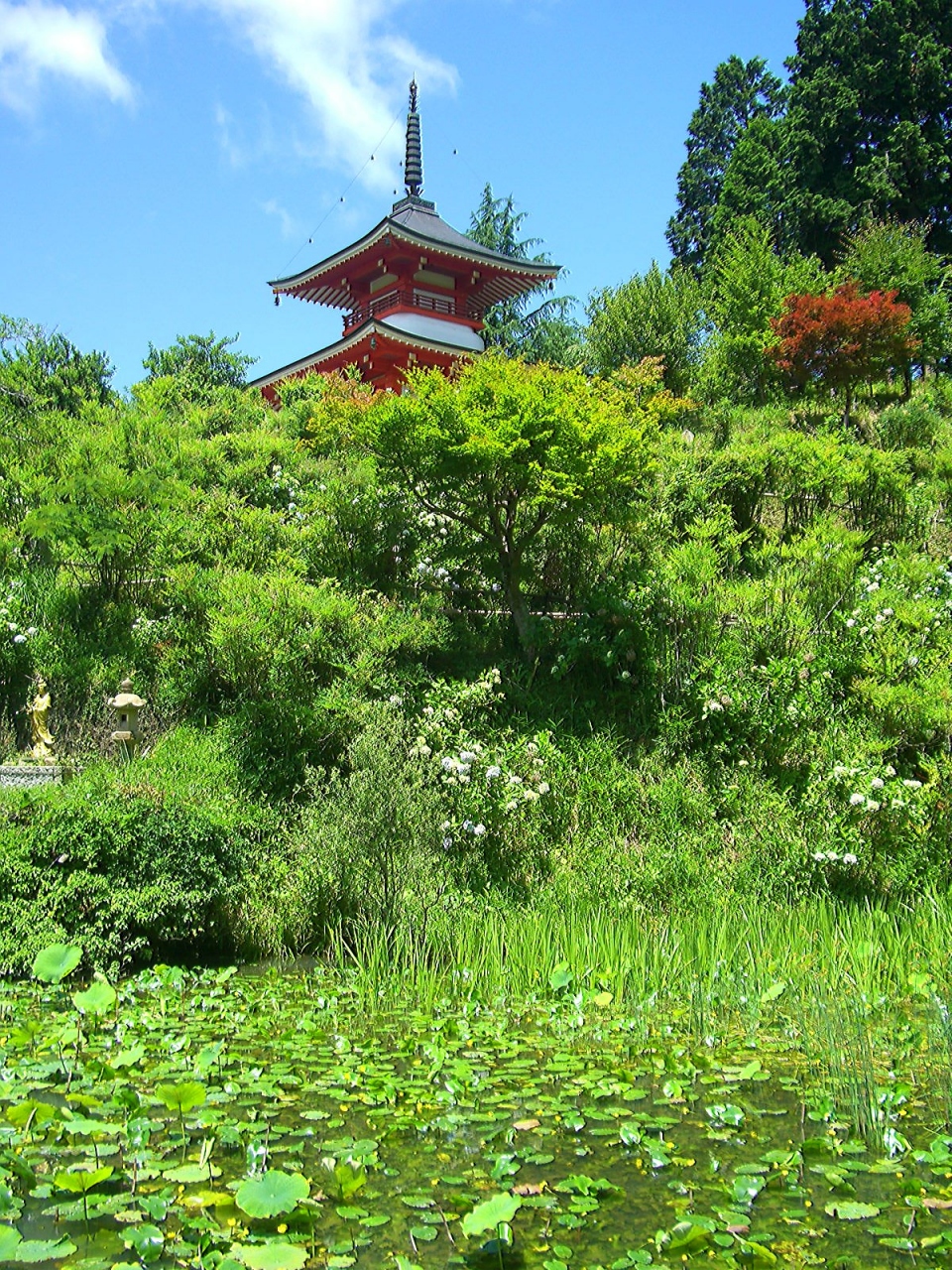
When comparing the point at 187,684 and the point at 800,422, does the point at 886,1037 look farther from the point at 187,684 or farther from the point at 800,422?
the point at 800,422

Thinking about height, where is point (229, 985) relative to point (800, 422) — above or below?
below

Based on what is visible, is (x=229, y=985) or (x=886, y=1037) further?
(x=229, y=985)

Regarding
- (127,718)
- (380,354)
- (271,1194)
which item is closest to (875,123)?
(380,354)

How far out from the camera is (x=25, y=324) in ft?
60.1

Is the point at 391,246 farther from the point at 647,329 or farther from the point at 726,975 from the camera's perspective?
the point at 726,975

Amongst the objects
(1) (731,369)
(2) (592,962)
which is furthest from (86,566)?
(1) (731,369)

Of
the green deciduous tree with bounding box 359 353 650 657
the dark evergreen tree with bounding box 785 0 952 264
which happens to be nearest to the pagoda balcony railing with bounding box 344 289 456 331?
the dark evergreen tree with bounding box 785 0 952 264

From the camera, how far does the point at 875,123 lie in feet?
76.7

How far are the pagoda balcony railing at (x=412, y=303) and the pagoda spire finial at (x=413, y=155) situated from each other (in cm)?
497

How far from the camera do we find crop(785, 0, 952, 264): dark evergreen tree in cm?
2247

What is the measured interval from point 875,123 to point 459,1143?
26228 mm

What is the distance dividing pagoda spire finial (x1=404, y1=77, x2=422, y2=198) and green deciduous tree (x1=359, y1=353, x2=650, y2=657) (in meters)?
17.5

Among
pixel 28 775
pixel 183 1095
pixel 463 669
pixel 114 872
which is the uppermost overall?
pixel 463 669

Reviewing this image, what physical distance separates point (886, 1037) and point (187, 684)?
6.54 m
